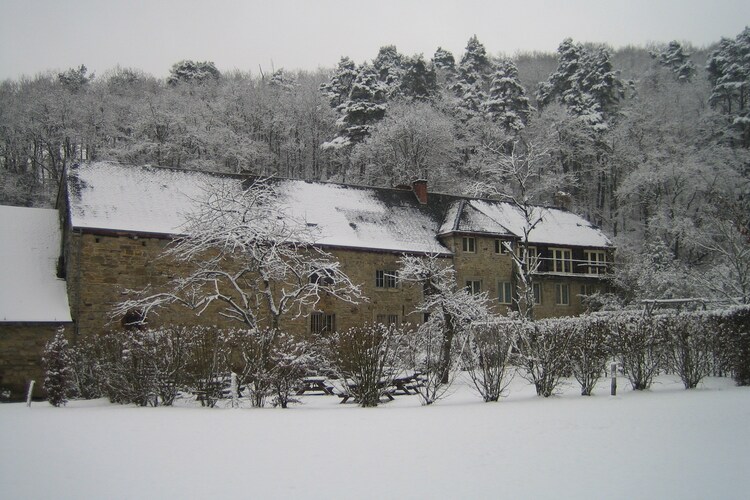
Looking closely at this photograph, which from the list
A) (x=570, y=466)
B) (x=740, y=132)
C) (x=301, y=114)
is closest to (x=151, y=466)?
(x=570, y=466)

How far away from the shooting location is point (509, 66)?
190 feet

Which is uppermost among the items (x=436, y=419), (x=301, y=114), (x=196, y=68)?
(x=196, y=68)

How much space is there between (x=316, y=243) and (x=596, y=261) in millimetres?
19669

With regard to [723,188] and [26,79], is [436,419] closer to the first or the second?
[723,188]

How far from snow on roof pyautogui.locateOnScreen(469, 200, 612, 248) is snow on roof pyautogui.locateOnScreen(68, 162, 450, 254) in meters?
4.90

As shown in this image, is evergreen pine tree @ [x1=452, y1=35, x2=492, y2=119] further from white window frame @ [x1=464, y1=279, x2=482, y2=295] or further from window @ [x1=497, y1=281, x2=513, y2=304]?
white window frame @ [x1=464, y1=279, x2=482, y2=295]

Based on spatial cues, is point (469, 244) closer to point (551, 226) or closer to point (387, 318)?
point (387, 318)

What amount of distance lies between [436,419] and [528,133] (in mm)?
46713

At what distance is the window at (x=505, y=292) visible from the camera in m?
35.1

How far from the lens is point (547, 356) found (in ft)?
52.3

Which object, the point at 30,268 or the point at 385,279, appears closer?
the point at 30,268

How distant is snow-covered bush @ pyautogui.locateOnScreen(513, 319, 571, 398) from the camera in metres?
15.9

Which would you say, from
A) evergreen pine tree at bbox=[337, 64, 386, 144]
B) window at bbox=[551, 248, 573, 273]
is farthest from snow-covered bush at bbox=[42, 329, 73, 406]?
evergreen pine tree at bbox=[337, 64, 386, 144]

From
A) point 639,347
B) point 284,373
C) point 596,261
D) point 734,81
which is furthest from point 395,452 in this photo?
point 734,81
